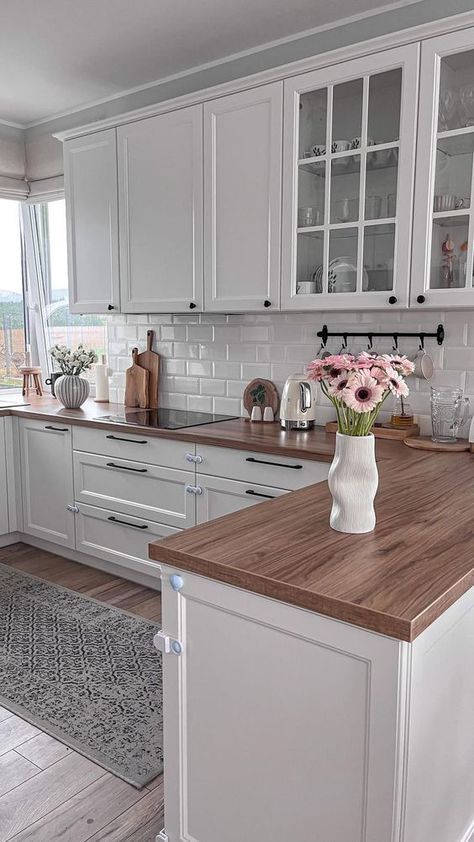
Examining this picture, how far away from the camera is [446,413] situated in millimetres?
2686

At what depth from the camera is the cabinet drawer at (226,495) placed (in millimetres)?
2836

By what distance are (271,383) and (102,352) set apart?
5.01 feet

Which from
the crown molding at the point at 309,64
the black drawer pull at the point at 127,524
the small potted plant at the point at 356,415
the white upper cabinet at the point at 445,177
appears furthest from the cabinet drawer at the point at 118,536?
the crown molding at the point at 309,64

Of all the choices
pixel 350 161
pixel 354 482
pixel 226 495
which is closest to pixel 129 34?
pixel 350 161

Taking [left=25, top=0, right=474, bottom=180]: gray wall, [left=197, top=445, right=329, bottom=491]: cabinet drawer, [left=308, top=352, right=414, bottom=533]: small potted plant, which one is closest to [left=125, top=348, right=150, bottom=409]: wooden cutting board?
[left=197, top=445, right=329, bottom=491]: cabinet drawer

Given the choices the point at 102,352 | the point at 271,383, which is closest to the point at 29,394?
the point at 102,352

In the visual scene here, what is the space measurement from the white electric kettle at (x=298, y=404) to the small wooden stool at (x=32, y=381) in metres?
2.29

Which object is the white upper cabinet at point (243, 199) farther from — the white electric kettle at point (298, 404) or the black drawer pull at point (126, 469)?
the black drawer pull at point (126, 469)

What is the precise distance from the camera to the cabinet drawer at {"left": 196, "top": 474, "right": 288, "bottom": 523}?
284 cm

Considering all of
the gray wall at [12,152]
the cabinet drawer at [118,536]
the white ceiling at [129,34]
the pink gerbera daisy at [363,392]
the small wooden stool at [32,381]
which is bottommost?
the cabinet drawer at [118,536]

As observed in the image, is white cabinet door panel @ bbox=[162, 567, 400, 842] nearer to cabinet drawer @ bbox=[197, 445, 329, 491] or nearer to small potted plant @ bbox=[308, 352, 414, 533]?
small potted plant @ bbox=[308, 352, 414, 533]

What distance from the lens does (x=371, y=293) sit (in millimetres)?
2637

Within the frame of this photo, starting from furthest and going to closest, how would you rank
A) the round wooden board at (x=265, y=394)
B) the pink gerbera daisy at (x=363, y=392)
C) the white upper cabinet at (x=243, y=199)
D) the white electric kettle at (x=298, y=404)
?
the round wooden board at (x=265, y=394), the white electric kettle at (x=298, y=404), the white upper cabinet at (x=243, y=199), the pink gerbera daisy at (x=363, y=392)

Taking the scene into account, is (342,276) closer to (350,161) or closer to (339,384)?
(350,161)
